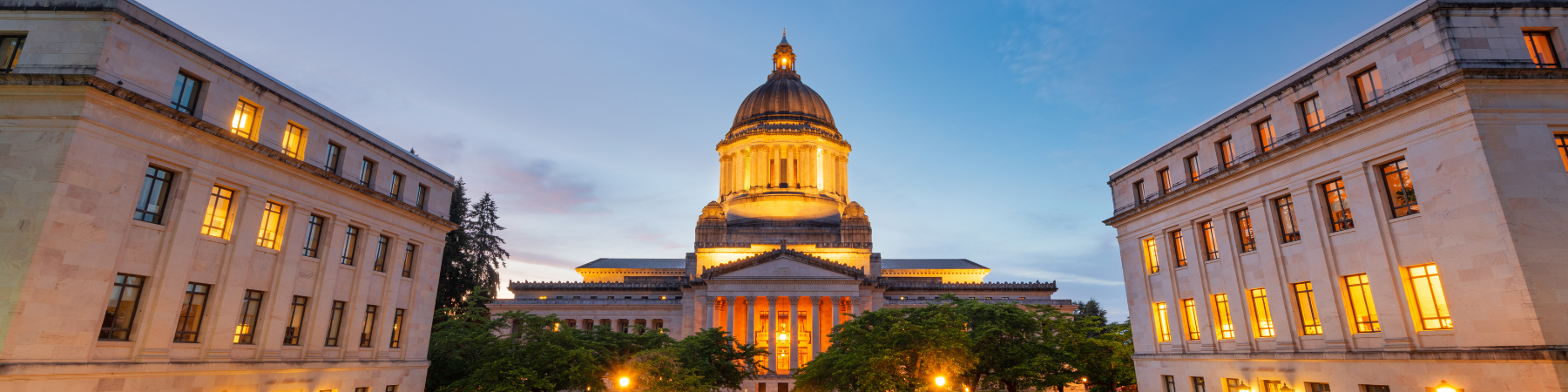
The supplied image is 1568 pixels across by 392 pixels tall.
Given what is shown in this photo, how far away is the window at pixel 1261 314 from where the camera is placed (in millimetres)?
25156

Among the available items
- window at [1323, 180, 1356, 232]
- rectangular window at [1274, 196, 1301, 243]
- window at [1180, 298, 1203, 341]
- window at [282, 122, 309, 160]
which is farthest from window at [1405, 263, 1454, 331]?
window at [282, 122, 309, 160]

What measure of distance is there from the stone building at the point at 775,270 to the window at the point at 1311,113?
3322 centimetres

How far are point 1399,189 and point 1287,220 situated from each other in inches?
157

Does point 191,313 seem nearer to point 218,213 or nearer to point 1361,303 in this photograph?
point 218,213

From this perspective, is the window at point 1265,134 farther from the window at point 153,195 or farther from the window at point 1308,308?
the window at point 153,195

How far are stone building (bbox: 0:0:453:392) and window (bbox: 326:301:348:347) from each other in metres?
0.07

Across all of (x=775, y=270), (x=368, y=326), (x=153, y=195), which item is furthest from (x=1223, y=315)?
(x=775, y=270)

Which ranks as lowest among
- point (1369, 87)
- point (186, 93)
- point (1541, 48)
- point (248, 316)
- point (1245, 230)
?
point (248, 316)

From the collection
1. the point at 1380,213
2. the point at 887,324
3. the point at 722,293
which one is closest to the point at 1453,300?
the point at 1380,213

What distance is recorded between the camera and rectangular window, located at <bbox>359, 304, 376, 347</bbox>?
92.4 ft

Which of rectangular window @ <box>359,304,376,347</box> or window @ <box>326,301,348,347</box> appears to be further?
rectangular window @ <box>359,304,376,347</box>

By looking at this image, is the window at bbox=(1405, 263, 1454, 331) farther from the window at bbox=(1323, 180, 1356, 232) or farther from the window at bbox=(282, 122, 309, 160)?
the window at bbox=(282, 122, 309, 160)

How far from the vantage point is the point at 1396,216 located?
20812 mm

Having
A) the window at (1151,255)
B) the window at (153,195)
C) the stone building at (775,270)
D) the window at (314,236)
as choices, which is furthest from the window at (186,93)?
the stone building at (775,270)
